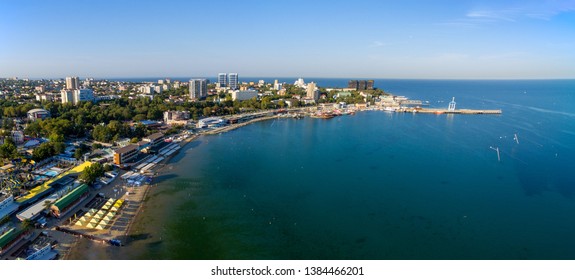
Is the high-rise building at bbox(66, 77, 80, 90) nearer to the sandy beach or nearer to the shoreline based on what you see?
the shoreline

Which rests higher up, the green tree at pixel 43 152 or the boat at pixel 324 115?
the boat at pixel 324 115

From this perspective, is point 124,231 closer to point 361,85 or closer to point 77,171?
point 77,171

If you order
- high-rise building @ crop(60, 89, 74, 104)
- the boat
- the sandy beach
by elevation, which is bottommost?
the sandy beach

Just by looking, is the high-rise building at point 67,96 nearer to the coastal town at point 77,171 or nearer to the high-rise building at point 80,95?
the high-rise building at point 80,95

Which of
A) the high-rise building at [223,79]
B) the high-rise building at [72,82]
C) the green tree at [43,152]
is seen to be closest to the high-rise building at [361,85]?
the high-rise building at [223,79]

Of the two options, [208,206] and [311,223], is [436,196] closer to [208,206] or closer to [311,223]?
[311,223]

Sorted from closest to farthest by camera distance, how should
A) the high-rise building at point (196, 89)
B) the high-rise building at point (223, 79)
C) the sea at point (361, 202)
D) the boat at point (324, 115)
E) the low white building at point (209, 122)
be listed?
the sea at point (361, 202)
the low white building at point (209, 122)
the boat at point (324, 115)
the high-rise building at point (196, 89)
the high-rise building at point (223, 79)

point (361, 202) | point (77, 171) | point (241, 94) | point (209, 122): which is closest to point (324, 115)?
point (209, 122)

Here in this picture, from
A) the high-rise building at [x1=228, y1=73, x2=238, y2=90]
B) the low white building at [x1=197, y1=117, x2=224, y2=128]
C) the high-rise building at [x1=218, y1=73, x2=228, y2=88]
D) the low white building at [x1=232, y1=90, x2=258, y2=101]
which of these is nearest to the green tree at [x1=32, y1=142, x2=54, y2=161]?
the low white building at [x1=197, y1=117, x2=224, y2=128]
